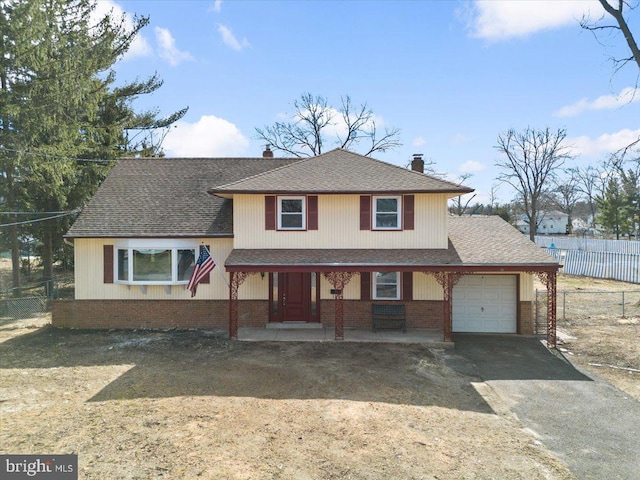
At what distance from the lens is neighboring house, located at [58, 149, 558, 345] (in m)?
12.9

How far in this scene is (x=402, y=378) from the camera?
923 cm

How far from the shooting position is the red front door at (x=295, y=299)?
45.7 feet

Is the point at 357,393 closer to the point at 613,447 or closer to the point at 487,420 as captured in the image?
the point at 487,420

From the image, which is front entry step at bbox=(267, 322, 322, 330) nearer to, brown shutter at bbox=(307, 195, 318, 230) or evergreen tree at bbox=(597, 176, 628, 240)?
brown shutter at bbox=(307, 195, 318, 230)

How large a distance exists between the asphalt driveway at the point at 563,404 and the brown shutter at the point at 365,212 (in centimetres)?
477

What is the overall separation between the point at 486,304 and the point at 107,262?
13697 mm

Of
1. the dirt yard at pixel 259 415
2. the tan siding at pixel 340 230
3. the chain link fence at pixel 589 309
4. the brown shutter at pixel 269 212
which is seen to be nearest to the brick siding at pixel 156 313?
the dirt yard at pixel 259 415

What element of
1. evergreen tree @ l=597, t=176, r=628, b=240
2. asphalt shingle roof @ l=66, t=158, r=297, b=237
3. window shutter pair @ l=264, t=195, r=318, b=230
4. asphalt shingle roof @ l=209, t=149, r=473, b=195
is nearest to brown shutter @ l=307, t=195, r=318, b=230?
window shutter pair @ l=264, t=195, r=318, b=230

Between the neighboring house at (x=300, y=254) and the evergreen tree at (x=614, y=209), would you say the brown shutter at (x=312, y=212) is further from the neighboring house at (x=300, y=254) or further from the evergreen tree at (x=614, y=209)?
the evergreen tree at (x=614, y=209)

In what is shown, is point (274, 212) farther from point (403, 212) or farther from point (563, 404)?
point (563, 404)

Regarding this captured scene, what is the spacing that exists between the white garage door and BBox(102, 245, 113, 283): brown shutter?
Answer: 12408 mm

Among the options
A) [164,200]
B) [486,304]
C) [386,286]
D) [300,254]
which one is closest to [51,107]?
[164,200]

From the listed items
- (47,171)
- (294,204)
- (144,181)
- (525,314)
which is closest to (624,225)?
(525,314)

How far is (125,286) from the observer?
540 inches
